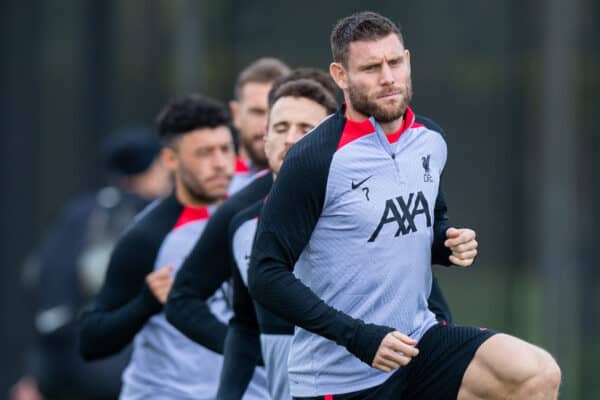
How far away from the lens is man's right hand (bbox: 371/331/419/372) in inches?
175

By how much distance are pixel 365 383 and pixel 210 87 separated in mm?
5961

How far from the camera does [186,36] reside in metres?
10.8

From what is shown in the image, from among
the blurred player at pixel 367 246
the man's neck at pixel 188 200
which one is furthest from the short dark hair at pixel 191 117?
the blurred player at pixel 367 246

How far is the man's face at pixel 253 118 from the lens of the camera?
6555mm

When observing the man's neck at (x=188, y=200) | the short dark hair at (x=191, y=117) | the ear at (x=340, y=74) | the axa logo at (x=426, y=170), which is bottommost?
the man's neck at (x=188, y=200)

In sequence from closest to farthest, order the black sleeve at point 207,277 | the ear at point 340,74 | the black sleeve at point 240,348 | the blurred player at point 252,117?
1. the ear at point 340,74
2. the black sleeve at point 240,348
3. the black sleeve at point 207,277
4. the blurred player at point 252,117

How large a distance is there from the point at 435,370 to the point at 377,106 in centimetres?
84

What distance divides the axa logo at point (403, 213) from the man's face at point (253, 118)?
5.67ft

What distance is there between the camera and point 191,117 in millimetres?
6484

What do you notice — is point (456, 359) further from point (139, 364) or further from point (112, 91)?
point (112, 91)

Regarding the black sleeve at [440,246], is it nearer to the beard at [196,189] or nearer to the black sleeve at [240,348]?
the black sleeve at [240,348]

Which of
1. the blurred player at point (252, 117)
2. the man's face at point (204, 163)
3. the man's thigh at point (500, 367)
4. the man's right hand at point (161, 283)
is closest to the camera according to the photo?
the man's thigh at point (500, 367)

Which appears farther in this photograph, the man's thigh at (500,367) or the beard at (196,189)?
the beard at (196,189)

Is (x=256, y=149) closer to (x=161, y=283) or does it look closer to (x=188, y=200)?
(x=188, y=200)
